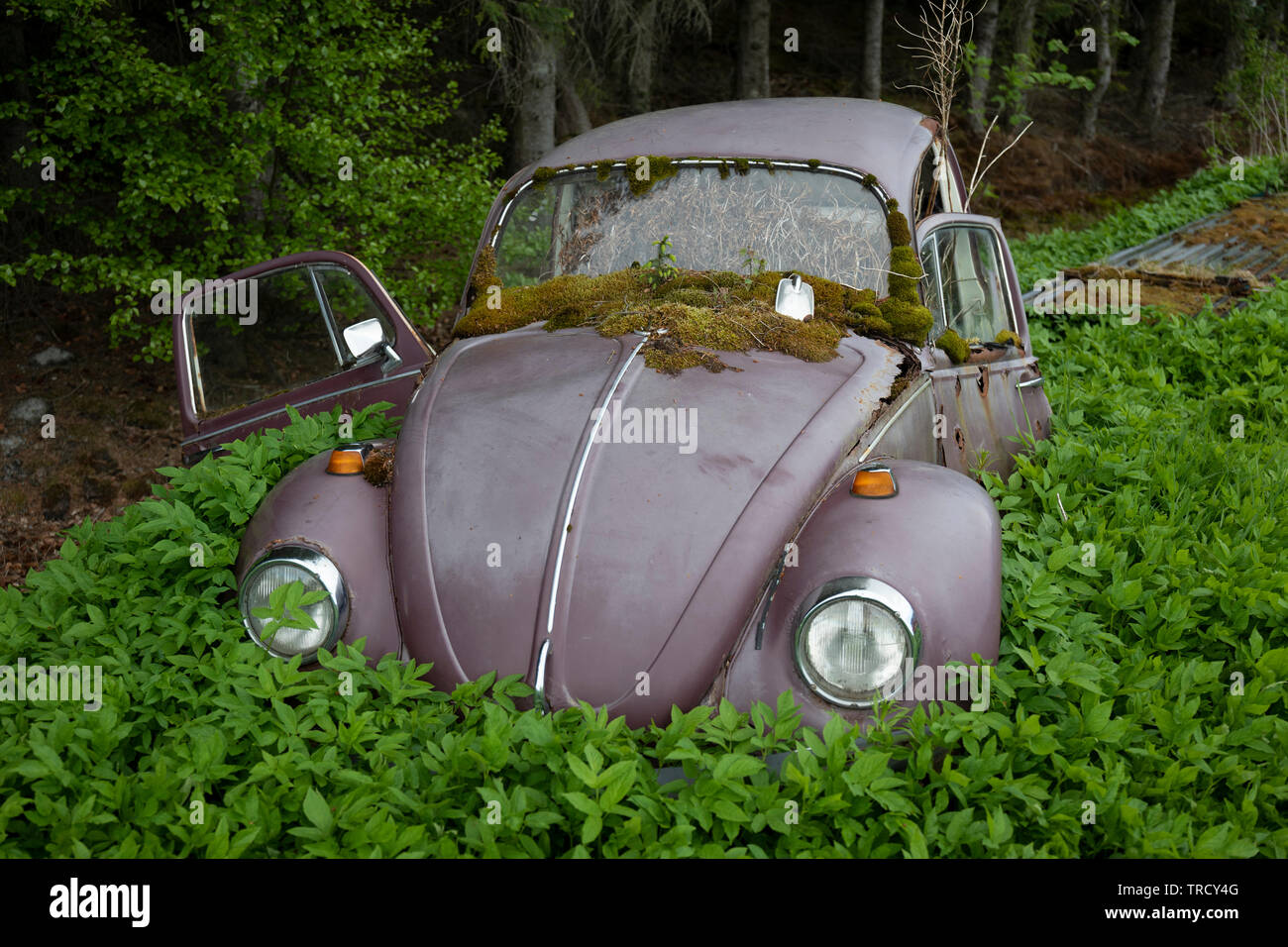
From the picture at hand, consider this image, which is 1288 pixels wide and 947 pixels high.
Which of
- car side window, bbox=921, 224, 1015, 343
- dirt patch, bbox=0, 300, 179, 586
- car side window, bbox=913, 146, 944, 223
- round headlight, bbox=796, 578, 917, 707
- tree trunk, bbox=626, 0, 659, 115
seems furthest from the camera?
tree trunk, bbox=626, 0, 659, 115

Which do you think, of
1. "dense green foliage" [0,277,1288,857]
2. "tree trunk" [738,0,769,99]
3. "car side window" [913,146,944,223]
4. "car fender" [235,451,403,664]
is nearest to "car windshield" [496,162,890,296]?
"car side window" [913,146,944,223]

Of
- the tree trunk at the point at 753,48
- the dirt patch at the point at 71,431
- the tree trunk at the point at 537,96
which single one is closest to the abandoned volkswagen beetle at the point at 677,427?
the dirt patch at the point at 71,431

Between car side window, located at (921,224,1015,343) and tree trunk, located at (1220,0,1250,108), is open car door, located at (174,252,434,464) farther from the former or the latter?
tree trunk, located at (1220,0,1250,108)

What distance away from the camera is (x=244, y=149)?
765 centimetres

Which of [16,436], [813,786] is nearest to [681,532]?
[813,786]

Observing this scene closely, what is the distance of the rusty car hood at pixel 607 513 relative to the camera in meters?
2.76

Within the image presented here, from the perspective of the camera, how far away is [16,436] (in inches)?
355

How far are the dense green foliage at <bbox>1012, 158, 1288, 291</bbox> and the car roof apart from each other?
6097 millimetres

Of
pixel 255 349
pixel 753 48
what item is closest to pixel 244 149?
pixel 255 349

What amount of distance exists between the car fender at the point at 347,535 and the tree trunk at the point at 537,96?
28.8 ft

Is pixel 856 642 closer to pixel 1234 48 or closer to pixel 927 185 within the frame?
pixel 927 185

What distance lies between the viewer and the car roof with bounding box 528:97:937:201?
4305mm

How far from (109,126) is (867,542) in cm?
719
